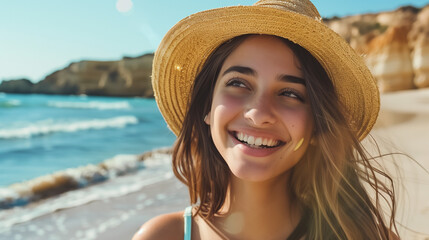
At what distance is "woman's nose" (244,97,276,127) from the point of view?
1.66 meters

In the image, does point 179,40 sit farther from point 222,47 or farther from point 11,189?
point 11,189

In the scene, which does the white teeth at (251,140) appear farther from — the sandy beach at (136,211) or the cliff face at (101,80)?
the cliff face at (101,80)

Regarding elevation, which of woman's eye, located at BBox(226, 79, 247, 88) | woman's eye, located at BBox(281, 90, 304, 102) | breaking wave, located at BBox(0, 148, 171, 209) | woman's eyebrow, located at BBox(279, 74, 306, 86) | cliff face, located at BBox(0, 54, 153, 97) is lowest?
breaking wave, located at BBox(0, 148, 171, 209)

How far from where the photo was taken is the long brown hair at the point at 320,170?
1.80 metres

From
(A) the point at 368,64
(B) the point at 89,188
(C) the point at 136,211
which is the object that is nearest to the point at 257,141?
(A) the point at 368,64

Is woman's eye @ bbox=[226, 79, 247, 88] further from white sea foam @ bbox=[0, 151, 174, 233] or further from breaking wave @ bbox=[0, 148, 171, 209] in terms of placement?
breaking wave @ bbox=[0, 148, 171, 209]

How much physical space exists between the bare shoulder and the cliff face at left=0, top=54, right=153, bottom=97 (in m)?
65.6

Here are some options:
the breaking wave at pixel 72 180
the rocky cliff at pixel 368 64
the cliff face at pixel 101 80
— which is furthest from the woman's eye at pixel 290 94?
the cliff face at pixel 101 80

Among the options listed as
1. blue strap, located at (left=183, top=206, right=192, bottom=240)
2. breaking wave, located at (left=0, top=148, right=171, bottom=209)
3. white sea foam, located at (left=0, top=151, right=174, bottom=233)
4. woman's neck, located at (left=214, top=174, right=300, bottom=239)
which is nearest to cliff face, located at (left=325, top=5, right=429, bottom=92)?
breaking wave, located at (left=0, top=148, right=171, bottom=209)

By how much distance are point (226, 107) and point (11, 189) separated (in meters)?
5.19

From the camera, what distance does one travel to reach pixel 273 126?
1.69m

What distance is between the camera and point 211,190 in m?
2.03

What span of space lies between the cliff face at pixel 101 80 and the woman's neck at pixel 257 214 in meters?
65.6

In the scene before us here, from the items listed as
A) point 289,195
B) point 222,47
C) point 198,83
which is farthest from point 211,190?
point 222,47
